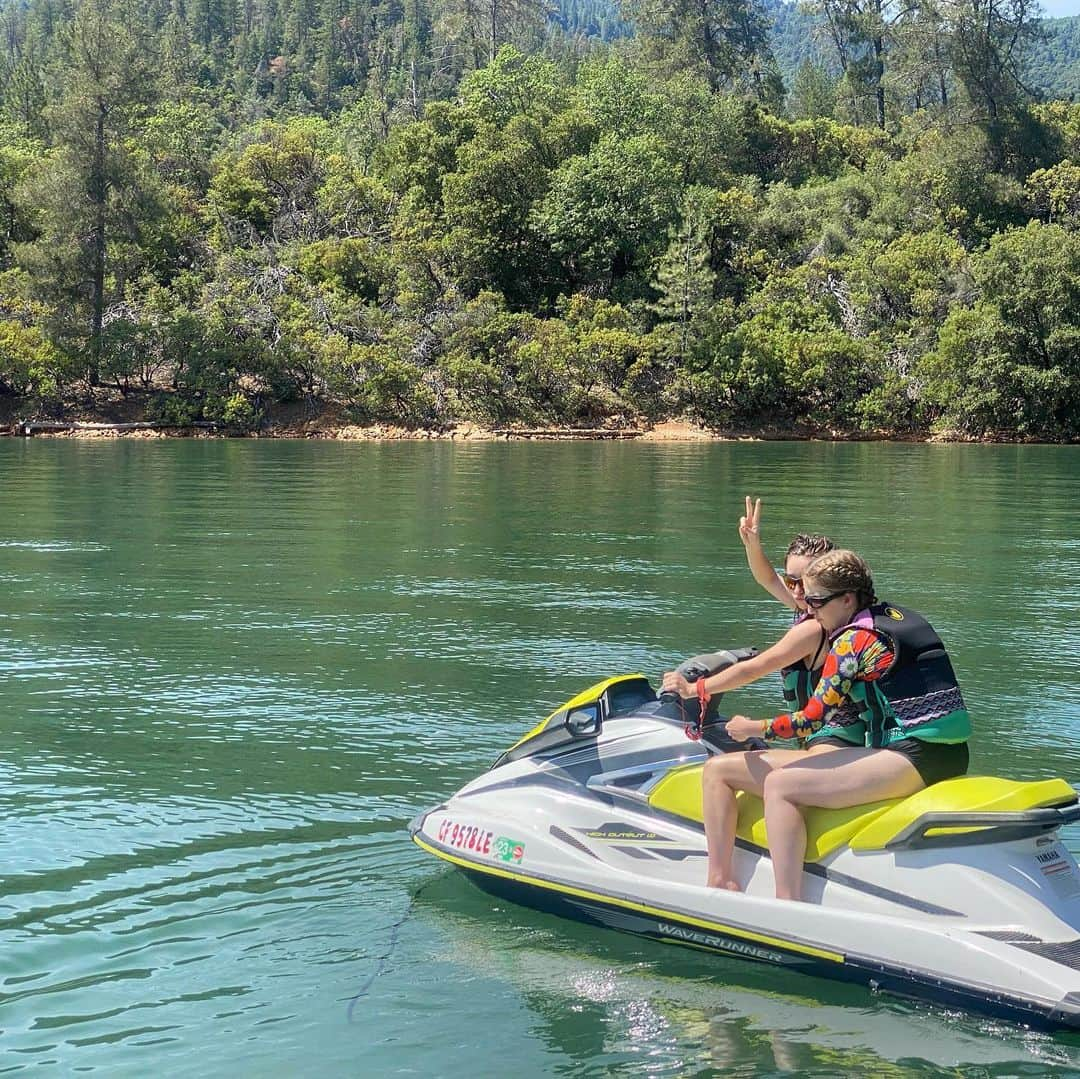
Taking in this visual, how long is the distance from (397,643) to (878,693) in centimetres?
676

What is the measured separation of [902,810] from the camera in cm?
486

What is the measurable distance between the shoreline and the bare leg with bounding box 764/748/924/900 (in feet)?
136

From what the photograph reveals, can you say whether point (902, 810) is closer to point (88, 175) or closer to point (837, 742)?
point (837, 742)

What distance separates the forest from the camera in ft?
157

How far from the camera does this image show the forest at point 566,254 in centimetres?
4775

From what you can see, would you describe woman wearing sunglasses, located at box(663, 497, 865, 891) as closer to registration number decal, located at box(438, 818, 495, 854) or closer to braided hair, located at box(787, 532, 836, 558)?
braided hair, located at box(787, 532, 836, 558)

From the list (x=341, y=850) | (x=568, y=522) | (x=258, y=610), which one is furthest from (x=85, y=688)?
(x=568, y=522)

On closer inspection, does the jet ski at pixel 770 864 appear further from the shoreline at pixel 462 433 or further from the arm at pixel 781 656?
the shoreline at pixel 462 433

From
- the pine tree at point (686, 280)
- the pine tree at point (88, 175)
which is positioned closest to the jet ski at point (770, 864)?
the pine tree at point (686, 280)

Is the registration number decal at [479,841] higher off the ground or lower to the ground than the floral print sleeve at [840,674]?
lower

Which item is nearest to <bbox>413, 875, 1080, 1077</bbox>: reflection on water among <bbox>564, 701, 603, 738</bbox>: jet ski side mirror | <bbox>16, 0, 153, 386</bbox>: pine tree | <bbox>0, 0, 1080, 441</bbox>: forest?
<bbox>564, 701, 603, 738</bbox>: jet ski side mirror

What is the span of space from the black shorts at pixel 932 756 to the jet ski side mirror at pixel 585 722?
47.5 inches

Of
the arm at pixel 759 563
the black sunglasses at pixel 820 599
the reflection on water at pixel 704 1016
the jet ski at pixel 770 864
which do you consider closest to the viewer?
the reflection on water at pixel 704 1016

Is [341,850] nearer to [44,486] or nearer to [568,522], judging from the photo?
[568,522]
